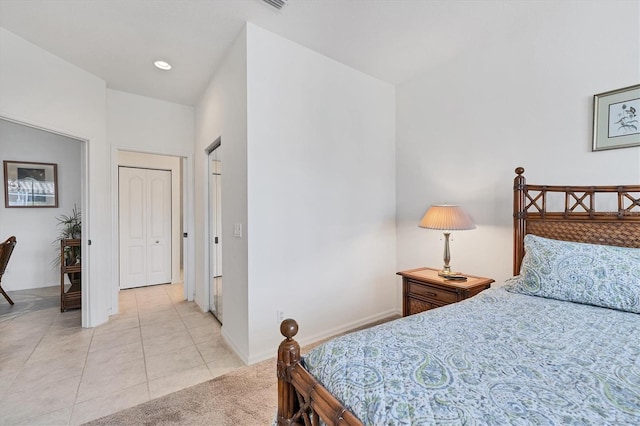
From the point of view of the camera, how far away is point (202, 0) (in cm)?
209

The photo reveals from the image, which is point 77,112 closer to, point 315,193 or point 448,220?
point 315,193

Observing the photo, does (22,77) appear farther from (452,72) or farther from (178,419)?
(452,72)

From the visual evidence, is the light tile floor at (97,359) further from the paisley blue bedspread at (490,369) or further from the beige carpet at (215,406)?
the paisley blue bedspread at (490,369)

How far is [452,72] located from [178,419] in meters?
3.64

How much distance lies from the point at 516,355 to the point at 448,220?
1.53 metres

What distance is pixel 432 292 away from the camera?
247cm

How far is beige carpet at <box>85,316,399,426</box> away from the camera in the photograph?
1.71 m

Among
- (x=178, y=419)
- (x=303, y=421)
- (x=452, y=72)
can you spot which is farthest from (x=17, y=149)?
(x=452, y=72)

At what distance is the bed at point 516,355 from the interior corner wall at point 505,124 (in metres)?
0.46

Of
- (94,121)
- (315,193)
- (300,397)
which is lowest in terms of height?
(300,397)

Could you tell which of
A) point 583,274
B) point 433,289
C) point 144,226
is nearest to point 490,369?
point 583,274

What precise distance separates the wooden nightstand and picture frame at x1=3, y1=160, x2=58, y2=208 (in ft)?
18.6

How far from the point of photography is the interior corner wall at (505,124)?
1.98 metres

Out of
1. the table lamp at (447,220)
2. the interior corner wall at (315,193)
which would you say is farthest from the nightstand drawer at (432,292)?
the interior corner wall at (315,193)
